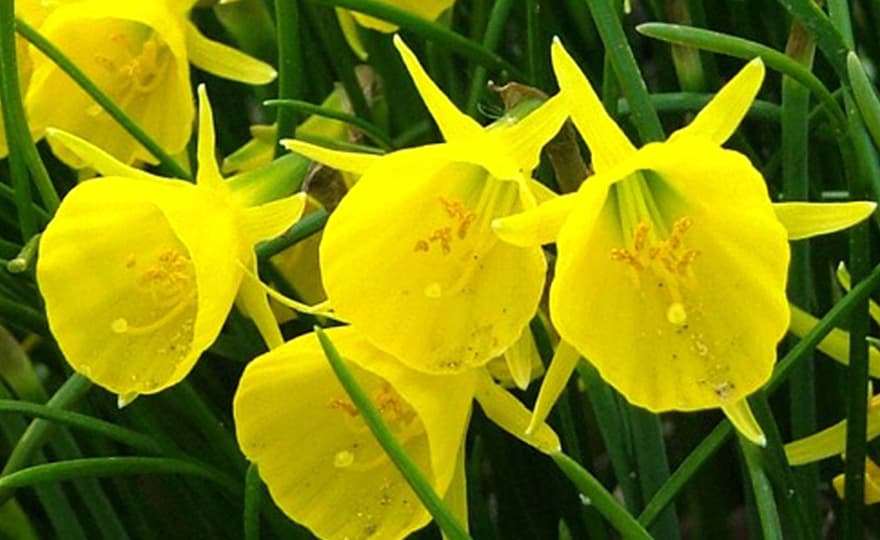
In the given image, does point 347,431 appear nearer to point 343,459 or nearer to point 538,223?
point 343,459

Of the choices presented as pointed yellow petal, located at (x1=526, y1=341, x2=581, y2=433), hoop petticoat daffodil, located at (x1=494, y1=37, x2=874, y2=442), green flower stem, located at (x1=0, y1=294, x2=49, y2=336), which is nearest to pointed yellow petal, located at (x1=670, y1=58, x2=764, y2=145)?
hoop petticoat daffodil, located at (x1=494, y1=37, x2=874, y2=442)

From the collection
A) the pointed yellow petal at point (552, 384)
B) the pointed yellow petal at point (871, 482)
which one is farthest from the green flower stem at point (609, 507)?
the pointed yellow petal at point (871, 482)

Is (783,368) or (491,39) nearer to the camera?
(783,368)

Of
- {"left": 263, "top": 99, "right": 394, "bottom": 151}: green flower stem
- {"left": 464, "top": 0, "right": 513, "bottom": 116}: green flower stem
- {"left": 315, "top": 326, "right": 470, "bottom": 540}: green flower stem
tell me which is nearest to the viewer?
{"left": 315, "top": 326, "right": 470, "bottom": 540}: green flower stem

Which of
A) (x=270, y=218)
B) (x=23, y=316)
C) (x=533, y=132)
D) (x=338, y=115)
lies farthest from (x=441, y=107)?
(x=23, y=316)

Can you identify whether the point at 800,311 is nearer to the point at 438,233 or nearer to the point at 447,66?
the point at 438,233

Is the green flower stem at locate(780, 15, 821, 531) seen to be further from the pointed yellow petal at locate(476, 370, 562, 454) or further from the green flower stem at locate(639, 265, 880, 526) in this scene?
the pointed yellow petal at locate(476, 370, 562, 454)
